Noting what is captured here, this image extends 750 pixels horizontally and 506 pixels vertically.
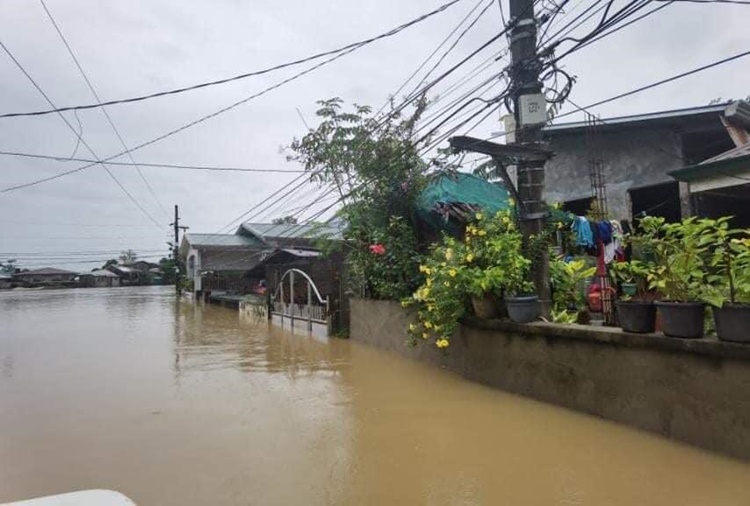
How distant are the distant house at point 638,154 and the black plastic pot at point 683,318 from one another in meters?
4.90

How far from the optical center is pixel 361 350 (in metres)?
8.87

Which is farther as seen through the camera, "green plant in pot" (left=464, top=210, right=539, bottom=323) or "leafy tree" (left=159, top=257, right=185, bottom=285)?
"leafy tree" (left=159, top=257, right=185, bottom=285)

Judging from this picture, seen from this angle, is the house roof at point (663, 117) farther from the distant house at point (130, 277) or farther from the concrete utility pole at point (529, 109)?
the distant house at point (130, 277)

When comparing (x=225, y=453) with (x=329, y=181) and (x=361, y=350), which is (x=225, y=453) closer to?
(x=361, y=350)

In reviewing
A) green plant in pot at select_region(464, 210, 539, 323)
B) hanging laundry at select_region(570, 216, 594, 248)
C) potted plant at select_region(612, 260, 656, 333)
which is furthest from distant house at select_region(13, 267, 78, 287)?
potted plant at select_region(612, 260, 656, 333)

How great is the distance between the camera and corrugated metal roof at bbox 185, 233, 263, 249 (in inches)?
1097

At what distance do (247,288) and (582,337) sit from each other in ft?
83.8

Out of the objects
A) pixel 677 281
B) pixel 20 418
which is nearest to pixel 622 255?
pixel 677 281

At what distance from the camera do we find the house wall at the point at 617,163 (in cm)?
849

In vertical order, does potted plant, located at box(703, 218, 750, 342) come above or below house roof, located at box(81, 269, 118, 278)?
below

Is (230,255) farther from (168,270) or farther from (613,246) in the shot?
(168,270)

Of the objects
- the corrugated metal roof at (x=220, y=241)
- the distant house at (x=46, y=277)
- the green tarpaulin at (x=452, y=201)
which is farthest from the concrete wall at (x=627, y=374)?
the distant house at (x=46, y=277)

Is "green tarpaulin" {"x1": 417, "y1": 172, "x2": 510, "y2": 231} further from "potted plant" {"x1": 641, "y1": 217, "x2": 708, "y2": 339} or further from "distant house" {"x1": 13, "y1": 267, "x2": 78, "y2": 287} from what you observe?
"distant house" {"x1": 13, "y1": 267, "x2": 78, "y2": 287}

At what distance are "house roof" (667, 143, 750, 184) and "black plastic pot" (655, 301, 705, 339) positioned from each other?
118 inches
